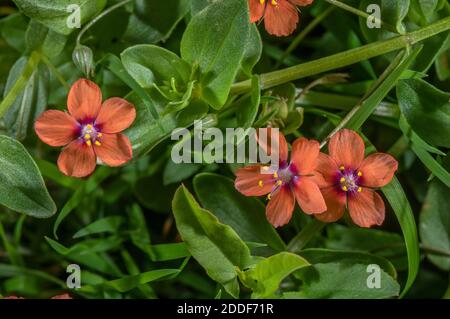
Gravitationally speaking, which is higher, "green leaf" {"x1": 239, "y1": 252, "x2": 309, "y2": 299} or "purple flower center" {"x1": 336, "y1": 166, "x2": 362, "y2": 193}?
"purple flower center" {"x1": 336, "y1": 166, "x2": 362, "y2": 193}

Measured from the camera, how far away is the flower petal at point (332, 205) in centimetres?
102

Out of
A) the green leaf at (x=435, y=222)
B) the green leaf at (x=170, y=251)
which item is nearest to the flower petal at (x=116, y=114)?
the green leaf at (x=170, y=251)

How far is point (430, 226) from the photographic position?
1229mm

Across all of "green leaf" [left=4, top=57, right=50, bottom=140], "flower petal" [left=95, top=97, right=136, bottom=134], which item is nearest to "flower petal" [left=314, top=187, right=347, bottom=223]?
"flower petal" [left=95, top=97, right=136, bottom=134]

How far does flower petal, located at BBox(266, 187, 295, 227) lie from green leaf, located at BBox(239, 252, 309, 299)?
0.19 ft

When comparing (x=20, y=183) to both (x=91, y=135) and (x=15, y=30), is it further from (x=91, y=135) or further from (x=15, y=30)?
(x=15, y=30)

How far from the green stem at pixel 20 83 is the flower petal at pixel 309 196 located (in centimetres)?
49

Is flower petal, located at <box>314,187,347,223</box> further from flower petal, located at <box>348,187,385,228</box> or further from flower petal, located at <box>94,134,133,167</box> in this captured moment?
flower petal, located at <box>94,134,133,167</box>

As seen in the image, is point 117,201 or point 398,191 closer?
point 398,191

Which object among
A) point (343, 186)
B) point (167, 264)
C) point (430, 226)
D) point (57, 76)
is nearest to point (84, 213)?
point (167, 264)

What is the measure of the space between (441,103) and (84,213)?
2.39 ft

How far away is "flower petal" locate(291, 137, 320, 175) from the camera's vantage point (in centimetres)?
98

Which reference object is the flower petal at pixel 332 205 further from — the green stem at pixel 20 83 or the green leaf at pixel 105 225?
the green stem at pixel 20 83
